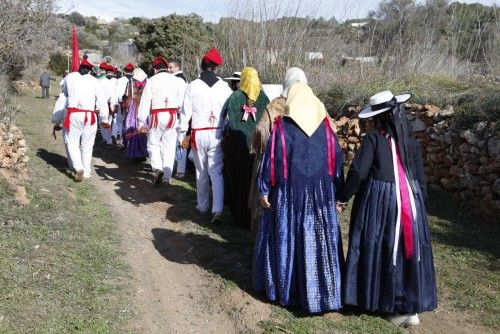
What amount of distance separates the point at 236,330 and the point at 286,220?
0.97 metres

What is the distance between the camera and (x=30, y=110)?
18.8 m

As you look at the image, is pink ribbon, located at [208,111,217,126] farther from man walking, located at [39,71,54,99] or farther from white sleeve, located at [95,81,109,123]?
man walking, located at [39,71,54,99]

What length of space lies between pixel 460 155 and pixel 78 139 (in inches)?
239

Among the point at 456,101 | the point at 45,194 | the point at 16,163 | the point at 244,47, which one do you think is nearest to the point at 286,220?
the point at 45,194

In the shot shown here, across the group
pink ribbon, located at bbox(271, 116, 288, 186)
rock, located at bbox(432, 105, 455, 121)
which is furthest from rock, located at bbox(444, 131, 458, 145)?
pink ribbon, located at bbox(271, 116, 288, 186)

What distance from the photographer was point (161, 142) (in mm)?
8539

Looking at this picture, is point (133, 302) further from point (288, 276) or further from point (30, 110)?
point (30, 110)

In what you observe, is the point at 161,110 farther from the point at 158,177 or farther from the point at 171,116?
the point at 158,177

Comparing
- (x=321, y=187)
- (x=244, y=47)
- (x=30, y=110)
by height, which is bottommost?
(x=30, y=110)

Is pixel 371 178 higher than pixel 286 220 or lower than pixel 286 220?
higher

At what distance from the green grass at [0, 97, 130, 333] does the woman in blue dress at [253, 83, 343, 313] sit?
4.64ft

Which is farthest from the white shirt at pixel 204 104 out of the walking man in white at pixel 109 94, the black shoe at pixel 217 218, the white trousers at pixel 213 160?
the walking man in white at pixel 109 94

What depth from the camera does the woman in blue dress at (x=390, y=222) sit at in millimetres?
4281

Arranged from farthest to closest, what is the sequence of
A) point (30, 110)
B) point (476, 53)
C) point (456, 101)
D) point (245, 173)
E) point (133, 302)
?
point (30, 110) < point (476, 53) < point (456, 101) < point (245, 173) < point (133, 302)
